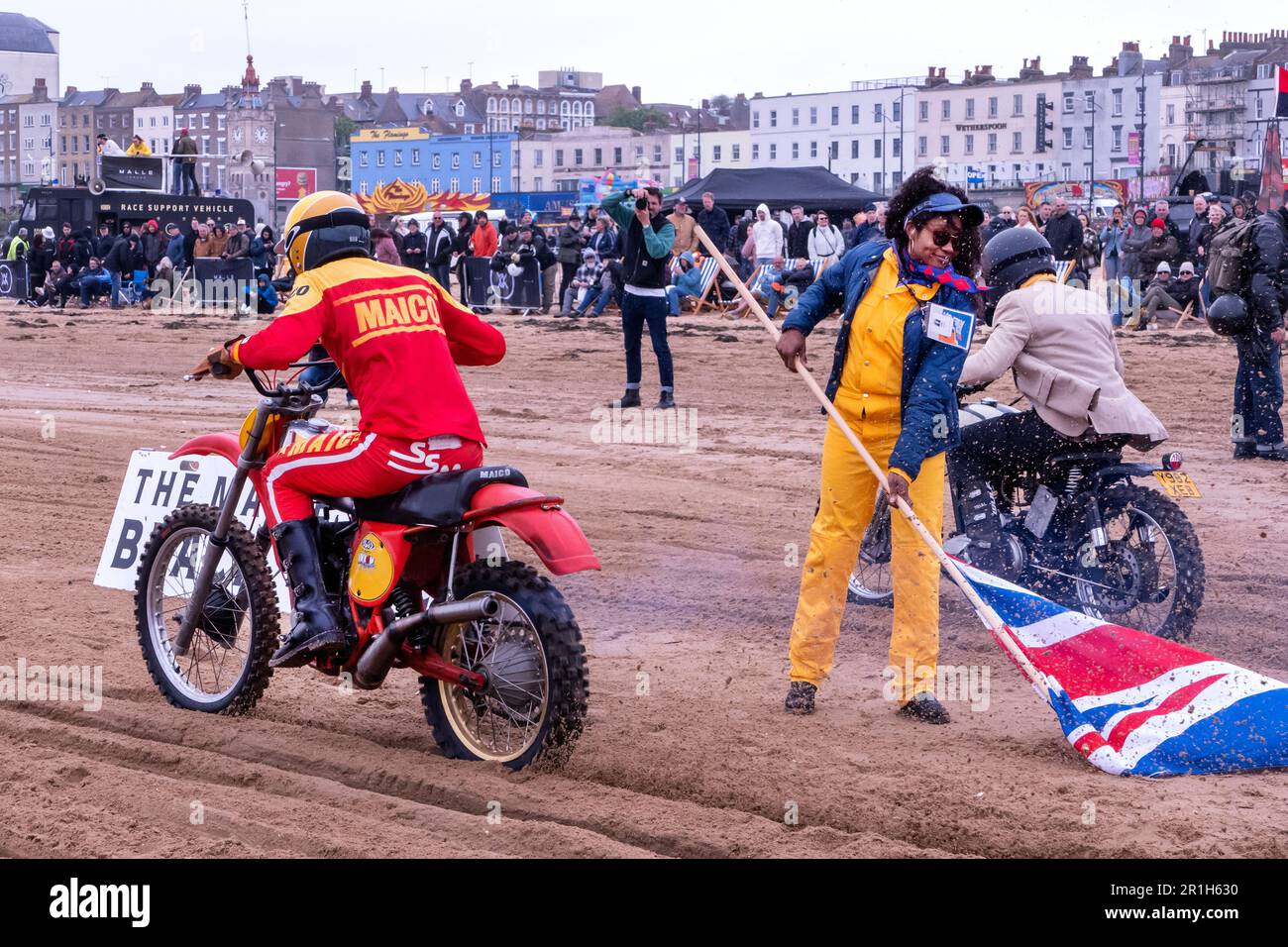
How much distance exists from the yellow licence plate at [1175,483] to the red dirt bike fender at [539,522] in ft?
10.3

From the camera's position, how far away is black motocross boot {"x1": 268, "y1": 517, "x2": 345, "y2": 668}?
5.57m

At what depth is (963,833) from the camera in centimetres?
475

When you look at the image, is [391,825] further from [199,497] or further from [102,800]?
[199,497]

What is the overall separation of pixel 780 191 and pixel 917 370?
29534mm

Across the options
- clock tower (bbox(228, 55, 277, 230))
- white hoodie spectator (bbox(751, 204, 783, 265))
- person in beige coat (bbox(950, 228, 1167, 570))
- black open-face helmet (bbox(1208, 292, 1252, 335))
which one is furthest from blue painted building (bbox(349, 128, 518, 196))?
person in beige coat (bbox(950, 228, 1167, 570))

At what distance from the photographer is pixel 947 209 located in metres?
5.91

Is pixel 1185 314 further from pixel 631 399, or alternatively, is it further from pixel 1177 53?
pixel 1177 53

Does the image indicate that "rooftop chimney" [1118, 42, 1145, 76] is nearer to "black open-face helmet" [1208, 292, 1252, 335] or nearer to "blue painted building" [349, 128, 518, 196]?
"blue painted building" [349, 128, 518, 196]

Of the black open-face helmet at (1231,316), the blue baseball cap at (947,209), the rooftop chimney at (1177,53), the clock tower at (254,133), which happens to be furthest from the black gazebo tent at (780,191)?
the clock tower at (254,133)

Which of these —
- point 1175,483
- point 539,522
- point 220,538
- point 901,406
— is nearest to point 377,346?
point 539,522

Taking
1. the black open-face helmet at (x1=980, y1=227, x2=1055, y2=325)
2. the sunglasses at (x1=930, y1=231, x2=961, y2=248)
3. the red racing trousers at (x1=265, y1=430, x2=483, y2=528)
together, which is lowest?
the red racing trousers at (x1=265, y1=430, x2=483, y2=528)

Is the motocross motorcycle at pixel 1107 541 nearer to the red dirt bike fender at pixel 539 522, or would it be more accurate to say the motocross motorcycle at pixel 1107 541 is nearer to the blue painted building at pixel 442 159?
the red dirt bike fender at pixel 539 522

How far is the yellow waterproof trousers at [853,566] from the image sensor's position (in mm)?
6074

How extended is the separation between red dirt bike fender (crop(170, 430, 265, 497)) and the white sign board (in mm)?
1013
